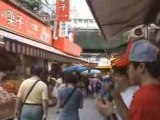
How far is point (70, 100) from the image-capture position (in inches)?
331

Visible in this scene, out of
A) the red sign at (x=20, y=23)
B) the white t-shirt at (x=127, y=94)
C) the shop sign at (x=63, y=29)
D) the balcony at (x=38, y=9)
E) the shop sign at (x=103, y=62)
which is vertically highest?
the balcony at (x=38, y=9)

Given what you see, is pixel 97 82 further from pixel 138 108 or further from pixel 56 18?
pixel 138 108

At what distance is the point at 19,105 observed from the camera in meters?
8.74

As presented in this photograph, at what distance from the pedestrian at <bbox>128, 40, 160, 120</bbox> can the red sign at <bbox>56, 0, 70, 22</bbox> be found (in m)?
23.7

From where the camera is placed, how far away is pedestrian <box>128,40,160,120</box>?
125 inches

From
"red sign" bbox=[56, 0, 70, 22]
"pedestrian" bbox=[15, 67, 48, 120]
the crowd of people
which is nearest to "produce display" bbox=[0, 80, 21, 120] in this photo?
"pedestrian" bbox=[15, 67, 48, 120]

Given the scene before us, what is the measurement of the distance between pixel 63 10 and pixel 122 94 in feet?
72.4

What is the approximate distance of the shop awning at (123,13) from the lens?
5195 mm

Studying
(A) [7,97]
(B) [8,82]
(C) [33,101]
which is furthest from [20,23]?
(C) [33,101]

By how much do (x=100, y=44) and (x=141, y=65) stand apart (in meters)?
45.9

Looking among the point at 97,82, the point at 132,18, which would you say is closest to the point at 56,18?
the point at 97,82

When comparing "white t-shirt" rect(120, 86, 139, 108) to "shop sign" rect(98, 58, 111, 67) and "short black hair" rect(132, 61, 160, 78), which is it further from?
"shop sign" rect(98, 58, 111, 67)

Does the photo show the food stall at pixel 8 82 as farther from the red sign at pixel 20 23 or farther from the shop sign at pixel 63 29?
the shop sign at pixel 63 29

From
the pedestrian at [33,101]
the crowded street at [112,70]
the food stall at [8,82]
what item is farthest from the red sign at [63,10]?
the pedestrian at [33,101]
